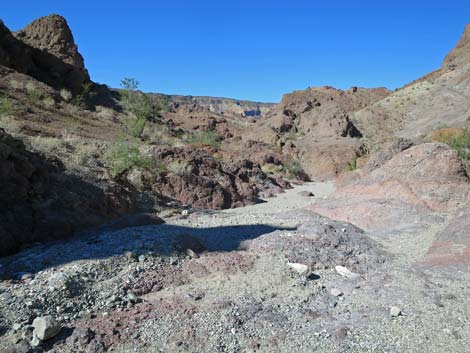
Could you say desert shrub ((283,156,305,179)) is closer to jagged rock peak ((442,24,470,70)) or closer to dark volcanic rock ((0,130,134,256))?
dark volcanic rock ((0,130,134,256))

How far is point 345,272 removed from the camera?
5379mm

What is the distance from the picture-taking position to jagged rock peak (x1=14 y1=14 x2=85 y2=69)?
93.9ft

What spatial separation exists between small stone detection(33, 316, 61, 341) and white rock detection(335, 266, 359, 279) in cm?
366

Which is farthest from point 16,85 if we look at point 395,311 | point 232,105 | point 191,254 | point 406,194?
point 232,105

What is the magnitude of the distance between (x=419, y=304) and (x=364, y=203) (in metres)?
4.76

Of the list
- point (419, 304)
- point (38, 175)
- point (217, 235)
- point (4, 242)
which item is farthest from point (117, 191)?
point (419, 304)

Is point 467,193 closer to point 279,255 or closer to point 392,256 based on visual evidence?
point 392,256

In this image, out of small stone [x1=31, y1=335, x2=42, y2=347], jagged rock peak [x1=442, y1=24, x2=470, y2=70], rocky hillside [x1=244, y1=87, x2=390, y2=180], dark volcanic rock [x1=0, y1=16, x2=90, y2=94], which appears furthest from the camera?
jagged rock peak [x1=442, y1=24, x2=470, y2=70]

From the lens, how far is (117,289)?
14.1 feet

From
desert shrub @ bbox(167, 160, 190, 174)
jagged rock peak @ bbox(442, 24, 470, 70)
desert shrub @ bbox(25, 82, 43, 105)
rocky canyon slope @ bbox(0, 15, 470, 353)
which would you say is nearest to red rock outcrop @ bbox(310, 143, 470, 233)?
Answer: rocky canyon slope @ bbox(0, 15, 470, 353)

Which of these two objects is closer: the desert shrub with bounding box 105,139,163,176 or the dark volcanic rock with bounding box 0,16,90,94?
the desert shrub with bounding box 105,139,163,176

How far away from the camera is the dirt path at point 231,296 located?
3580 mm

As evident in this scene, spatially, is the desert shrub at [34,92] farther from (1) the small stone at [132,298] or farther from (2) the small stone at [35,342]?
(2) the small stone at [35,342]

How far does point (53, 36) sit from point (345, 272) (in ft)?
102
